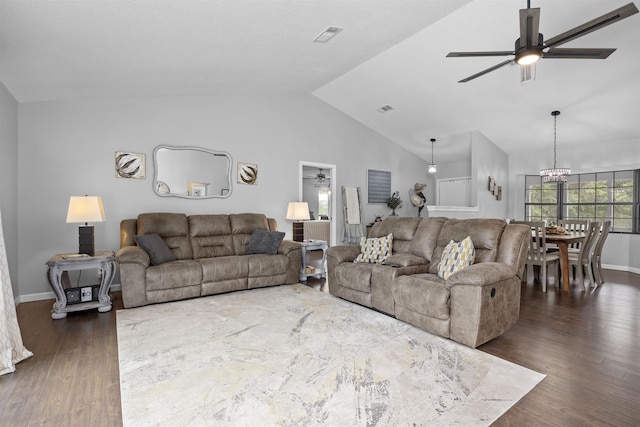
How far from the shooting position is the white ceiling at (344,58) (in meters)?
2.74

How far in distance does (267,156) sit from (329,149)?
4.71 feet

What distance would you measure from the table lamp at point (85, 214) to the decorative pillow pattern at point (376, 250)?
299 cm

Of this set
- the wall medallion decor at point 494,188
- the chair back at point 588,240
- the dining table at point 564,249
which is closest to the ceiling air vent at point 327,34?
the dining table at point 564,249

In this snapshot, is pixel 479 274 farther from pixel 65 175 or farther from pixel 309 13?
pixel 65 175

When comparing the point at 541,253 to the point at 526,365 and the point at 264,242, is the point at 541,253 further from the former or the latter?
the point at 264,242

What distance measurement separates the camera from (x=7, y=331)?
7.82 feet

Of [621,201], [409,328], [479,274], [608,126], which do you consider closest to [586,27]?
[479,274]

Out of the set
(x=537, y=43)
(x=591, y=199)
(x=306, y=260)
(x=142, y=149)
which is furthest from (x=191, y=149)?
(x=591, y=199)

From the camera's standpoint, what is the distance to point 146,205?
4902 millimetres

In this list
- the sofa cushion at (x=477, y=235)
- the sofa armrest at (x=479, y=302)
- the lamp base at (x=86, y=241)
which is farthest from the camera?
the lamp base at (x=86, y=241)

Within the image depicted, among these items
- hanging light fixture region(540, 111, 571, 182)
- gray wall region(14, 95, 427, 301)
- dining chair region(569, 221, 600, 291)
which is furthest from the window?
gray wall region(14, 95, 427, 301)

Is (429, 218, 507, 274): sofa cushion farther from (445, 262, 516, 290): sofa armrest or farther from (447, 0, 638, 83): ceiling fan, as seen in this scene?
(447, 0, 638, 83): ceiling fan

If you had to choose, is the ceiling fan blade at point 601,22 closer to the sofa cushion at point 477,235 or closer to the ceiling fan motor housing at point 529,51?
the ceiling fan motor housing at point 529,51

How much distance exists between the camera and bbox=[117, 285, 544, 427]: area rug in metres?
1.85
